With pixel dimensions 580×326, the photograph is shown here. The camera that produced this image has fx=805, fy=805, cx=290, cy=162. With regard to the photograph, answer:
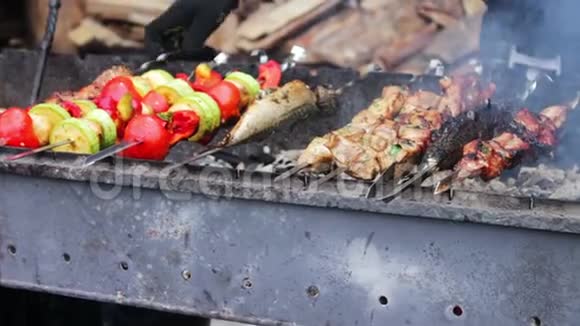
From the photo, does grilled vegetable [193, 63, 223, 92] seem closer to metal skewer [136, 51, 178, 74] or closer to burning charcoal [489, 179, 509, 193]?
metal skewer [136, 51, 178, 74]

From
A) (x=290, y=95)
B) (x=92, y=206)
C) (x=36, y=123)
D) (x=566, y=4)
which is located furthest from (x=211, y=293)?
(x=566, y=4)

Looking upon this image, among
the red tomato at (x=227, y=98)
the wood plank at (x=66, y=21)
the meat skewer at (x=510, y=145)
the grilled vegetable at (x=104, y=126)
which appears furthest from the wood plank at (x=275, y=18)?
the grilled vegetable at (x=104, y=126)

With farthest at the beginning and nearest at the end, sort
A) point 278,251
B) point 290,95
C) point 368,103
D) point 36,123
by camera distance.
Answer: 1. point 368,103
2. point 290,95
3. point 36,123
4. point 278,251

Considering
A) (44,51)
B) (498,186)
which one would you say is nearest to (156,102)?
(44,51)

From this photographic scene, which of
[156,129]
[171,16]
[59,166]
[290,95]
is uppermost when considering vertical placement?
[171,16]

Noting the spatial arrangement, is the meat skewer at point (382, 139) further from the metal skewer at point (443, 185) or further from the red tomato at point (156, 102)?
the red tomato at point (156, 102)

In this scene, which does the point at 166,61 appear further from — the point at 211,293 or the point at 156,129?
the point at 211,293
